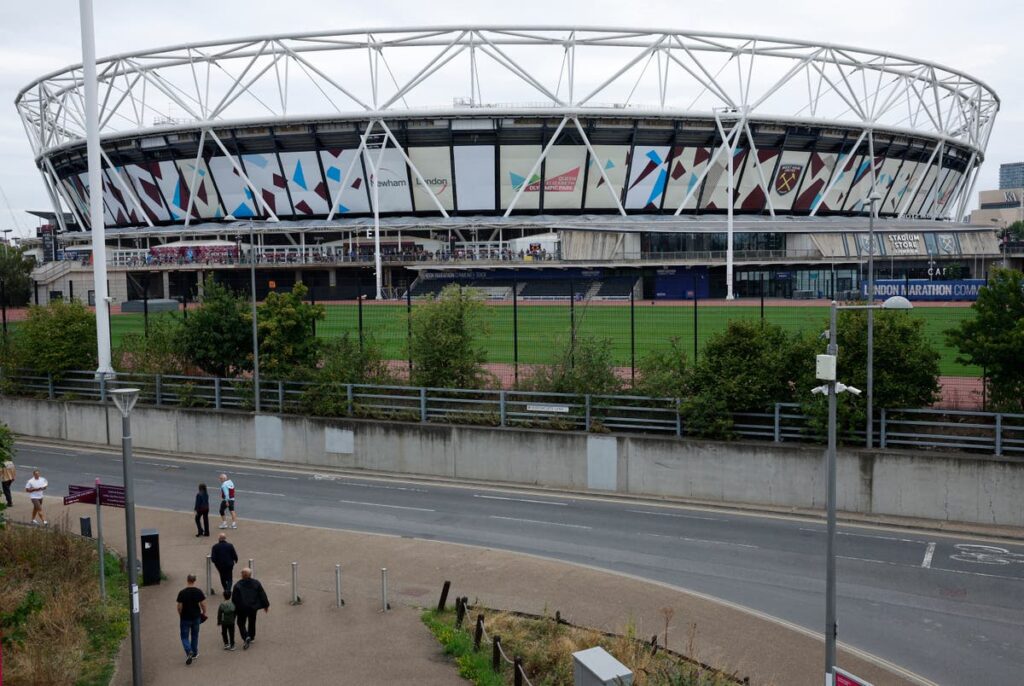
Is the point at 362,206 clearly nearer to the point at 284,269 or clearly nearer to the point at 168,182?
the point at 284,269

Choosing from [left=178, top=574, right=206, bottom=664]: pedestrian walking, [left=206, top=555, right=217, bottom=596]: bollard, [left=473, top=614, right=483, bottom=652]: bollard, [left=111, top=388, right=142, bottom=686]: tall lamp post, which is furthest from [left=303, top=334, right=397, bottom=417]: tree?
[left=473, top=614, right=483, bottom=652]: bollard

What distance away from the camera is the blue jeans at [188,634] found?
11.5 m

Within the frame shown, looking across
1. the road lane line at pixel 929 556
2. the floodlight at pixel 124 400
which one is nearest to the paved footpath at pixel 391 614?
the floodlight at pixel 124 400

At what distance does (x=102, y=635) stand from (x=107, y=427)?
1775 centimetres

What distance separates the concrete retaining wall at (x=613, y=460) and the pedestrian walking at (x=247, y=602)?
36.2 ft

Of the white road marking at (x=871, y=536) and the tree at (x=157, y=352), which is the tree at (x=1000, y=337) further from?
the tree at (x=157, y=352)

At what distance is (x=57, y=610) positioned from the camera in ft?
40.4

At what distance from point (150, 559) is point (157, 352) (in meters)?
16.1

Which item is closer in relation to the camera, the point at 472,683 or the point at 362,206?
the point at 472,683

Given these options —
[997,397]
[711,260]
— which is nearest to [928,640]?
[997,397]

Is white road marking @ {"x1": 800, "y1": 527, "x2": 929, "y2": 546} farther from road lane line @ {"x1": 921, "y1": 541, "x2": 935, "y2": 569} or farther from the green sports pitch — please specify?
the green sports pitch

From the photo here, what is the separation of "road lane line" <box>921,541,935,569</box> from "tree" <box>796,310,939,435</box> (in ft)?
10.5

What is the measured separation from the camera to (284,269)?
235 feet

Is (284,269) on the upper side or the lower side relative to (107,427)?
upper
